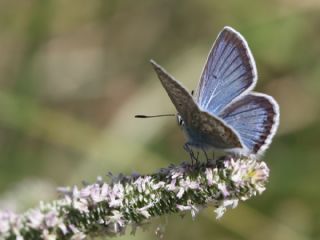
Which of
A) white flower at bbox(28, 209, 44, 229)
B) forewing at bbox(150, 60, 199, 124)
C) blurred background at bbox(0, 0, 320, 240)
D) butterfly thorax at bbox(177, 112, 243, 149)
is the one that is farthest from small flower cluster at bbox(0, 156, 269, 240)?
blurred background at bbox(0, 0, 320, 240)

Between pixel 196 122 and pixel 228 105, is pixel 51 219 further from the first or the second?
pixel 228 105

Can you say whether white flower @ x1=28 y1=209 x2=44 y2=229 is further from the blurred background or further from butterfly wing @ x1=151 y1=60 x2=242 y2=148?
the blurred background

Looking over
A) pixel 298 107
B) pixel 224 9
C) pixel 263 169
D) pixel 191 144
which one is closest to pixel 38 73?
pixel 224 9

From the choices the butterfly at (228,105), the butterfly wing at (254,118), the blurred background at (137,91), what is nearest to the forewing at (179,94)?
the butterfly at (228,105)

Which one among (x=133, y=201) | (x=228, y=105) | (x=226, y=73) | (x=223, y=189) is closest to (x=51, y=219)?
(x=133, y=201)

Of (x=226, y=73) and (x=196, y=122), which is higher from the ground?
(x=226, y=73)
